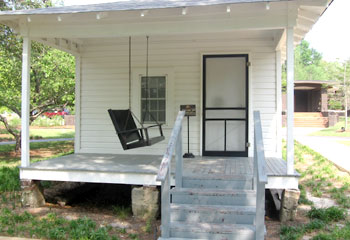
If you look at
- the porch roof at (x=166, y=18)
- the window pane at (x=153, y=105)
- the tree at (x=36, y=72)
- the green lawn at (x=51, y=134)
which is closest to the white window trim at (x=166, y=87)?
the window pane at (x=153, y=105)

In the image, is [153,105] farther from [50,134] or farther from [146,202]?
[50,134]

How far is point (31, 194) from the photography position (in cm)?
549

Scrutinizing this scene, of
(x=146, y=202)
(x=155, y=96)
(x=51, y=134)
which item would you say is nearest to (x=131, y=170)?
(x=146, y=202)

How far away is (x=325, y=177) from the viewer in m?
7.50

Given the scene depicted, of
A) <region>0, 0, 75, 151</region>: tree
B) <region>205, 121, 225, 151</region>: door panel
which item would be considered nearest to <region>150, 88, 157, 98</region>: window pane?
<region>205, 121, 225, 151</region>: door panel

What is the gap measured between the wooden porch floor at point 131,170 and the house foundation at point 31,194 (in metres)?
0.12

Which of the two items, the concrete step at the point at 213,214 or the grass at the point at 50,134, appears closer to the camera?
the concrete step at the point at 213,214

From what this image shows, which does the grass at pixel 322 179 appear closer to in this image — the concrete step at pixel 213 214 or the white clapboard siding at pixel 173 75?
the white clapboard siding at pixel 173 75

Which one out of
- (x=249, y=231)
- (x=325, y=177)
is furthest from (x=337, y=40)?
(x=249, y=231)

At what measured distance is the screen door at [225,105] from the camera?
6.95 m

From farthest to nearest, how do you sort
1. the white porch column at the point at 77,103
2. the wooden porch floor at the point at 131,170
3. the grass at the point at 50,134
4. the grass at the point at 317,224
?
the grass at the point at 50,134 < the white porch column at the point at 77,103 < the wooden porch floor at the point at 131,170 < the grass at the point at 317,224

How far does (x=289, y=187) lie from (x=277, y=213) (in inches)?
28.7

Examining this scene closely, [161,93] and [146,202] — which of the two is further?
[161,93]

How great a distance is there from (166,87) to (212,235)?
400cm
